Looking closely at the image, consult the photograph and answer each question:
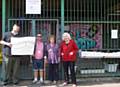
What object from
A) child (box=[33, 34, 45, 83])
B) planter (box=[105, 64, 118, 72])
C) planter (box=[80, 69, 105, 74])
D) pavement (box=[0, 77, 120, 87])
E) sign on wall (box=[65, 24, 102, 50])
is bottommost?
pavement (box=[0, 77, 120, 87])

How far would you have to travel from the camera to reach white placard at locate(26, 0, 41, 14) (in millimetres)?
10956

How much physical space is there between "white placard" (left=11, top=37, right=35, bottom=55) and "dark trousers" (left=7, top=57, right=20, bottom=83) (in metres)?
0.23

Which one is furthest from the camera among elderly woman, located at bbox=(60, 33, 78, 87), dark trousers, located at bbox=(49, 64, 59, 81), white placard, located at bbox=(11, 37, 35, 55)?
dark trousers, located at bbox=(49, 64, 59, 81)

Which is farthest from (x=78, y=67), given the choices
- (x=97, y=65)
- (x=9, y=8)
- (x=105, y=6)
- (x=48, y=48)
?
(x=9, y=8)

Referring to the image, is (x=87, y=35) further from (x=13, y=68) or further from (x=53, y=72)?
(x=13, y=68)

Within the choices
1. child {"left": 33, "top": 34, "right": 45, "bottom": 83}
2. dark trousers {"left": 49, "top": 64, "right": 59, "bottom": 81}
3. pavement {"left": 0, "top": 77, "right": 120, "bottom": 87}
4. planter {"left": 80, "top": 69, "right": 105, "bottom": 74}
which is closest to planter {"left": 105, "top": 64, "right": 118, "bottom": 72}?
planter {"left": 80, "top": 69, "right": 105, "bottom": 74}

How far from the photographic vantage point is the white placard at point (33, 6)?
11.0 m

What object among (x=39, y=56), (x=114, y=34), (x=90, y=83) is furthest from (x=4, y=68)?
(x=114, y=34)

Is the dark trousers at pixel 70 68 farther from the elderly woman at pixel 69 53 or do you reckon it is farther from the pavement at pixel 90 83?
the pavement at pixel 90 83

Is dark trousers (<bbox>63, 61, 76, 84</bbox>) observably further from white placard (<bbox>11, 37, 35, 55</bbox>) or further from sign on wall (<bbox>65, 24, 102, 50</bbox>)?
sign on wall (<bbox>65, 24, 102, 50</bbox>)

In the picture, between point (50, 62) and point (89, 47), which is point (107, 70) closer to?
point (89, 47)

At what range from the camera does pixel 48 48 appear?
10.6 metres

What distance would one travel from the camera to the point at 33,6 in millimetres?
11008

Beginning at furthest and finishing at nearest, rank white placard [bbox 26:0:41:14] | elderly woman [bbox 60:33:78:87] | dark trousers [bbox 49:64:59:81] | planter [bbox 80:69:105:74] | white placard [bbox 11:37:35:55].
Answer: planter [bbox 80:69:105:74] → white placard [bbox 26:0:41:14] → dark trousers [bbox 49:64:59:81] → white placard [bbox 11:37:35:55] → elderly woman [bbox 60:33:78:87]
